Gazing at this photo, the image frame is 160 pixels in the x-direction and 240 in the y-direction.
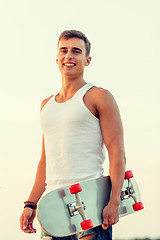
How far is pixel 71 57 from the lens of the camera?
3.66 m

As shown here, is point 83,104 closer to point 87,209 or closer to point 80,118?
point 80,118

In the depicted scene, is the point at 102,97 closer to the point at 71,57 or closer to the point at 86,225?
the point at 71,57

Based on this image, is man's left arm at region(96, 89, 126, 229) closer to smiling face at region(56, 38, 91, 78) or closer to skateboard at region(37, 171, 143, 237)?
skateboard at region(37, 171, 143, 237)

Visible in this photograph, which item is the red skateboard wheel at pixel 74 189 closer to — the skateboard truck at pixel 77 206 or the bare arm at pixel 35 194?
the skateboard truck at pixel 77 206

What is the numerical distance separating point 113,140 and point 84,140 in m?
0.24

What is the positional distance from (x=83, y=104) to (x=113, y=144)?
16.3 inches

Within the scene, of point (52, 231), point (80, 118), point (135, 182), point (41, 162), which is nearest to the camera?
point (52, 231)

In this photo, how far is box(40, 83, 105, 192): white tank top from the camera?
11.1ft

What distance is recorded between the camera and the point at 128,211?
Result: 3535 millimetres

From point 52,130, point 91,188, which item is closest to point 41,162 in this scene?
point 52,130

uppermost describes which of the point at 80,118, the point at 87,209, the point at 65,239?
the point at 80,118

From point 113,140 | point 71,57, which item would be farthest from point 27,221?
point 71,57

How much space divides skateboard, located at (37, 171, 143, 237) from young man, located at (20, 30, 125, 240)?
75 millimetres

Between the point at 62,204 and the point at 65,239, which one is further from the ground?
the point at 62,204
